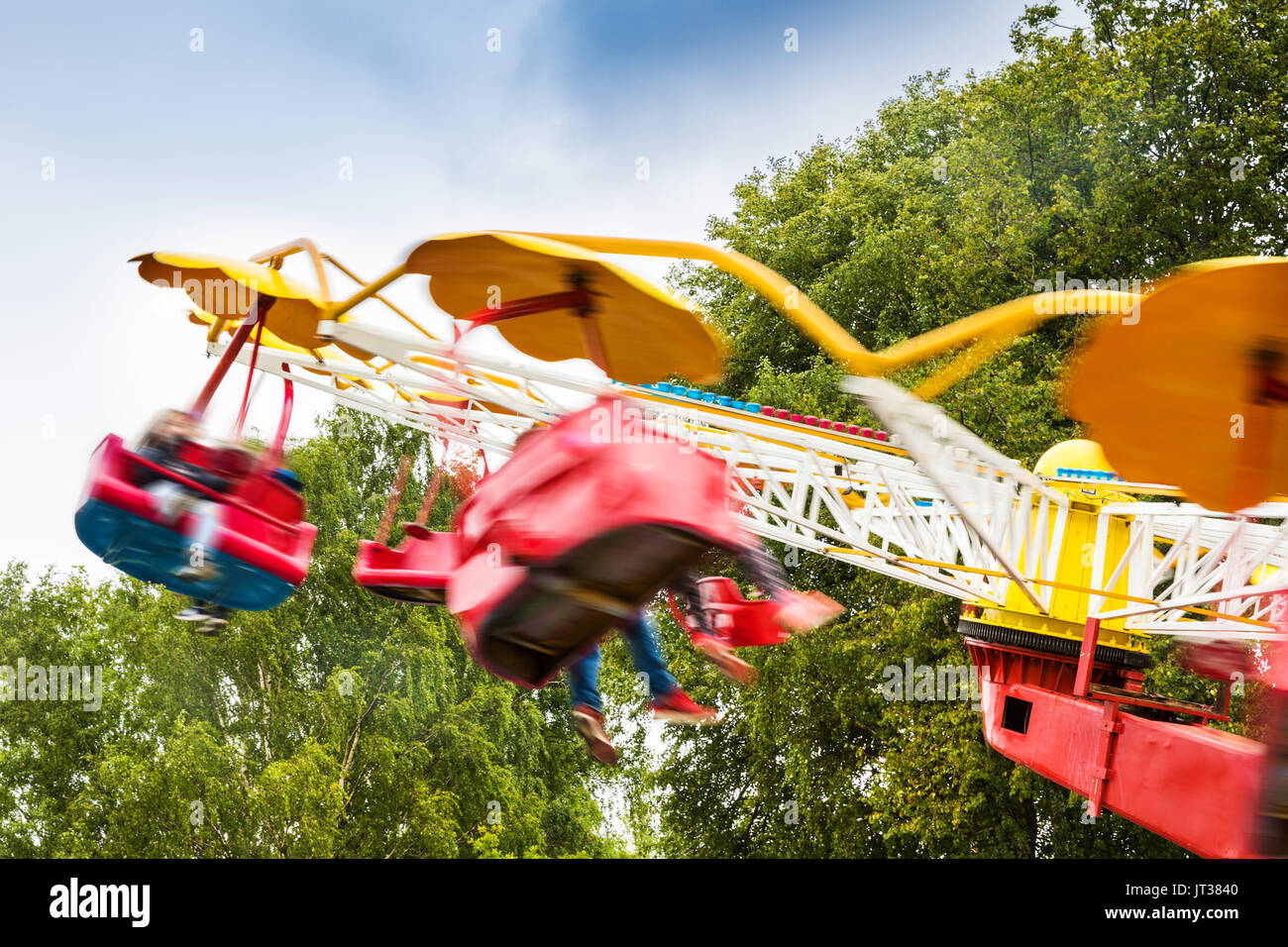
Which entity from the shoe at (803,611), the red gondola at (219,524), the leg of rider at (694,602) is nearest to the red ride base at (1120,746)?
the shoe at (803,611)

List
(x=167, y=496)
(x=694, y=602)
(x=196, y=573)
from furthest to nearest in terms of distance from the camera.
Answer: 1. (x=196, y=573)
2. (x=167, y=496)
3. (x=694, y=602)

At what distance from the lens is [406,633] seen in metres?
19.2

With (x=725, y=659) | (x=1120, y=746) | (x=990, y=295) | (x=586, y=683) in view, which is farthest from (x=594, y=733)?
(x=990, y=295)

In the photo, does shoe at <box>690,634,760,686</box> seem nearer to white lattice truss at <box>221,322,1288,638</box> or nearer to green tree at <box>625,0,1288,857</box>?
white lattice truss at <box>221,322,1288,638</box>

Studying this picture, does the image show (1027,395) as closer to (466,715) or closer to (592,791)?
(466,715)

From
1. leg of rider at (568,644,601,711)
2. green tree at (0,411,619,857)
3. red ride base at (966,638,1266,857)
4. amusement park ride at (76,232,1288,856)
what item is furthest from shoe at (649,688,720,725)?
green tree at (0,411,619,857)

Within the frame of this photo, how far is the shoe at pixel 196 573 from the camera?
487 cm

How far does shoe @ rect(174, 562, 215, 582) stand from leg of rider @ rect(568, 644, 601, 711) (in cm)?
173

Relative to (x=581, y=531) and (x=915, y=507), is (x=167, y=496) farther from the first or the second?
(x=915, y=507)

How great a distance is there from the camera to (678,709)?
4.16 meters

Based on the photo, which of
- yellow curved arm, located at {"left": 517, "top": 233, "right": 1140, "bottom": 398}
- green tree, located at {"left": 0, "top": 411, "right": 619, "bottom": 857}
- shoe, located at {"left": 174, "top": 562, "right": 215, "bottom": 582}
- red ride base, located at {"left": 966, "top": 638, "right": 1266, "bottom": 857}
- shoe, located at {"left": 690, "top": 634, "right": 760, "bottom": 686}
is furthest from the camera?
green tree, located at {"left": 0, "top": 411, "right": 619, "bottom": 857}

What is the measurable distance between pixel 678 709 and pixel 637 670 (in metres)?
0.21

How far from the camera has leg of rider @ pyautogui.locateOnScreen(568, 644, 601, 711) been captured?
→ 4.18 meters
